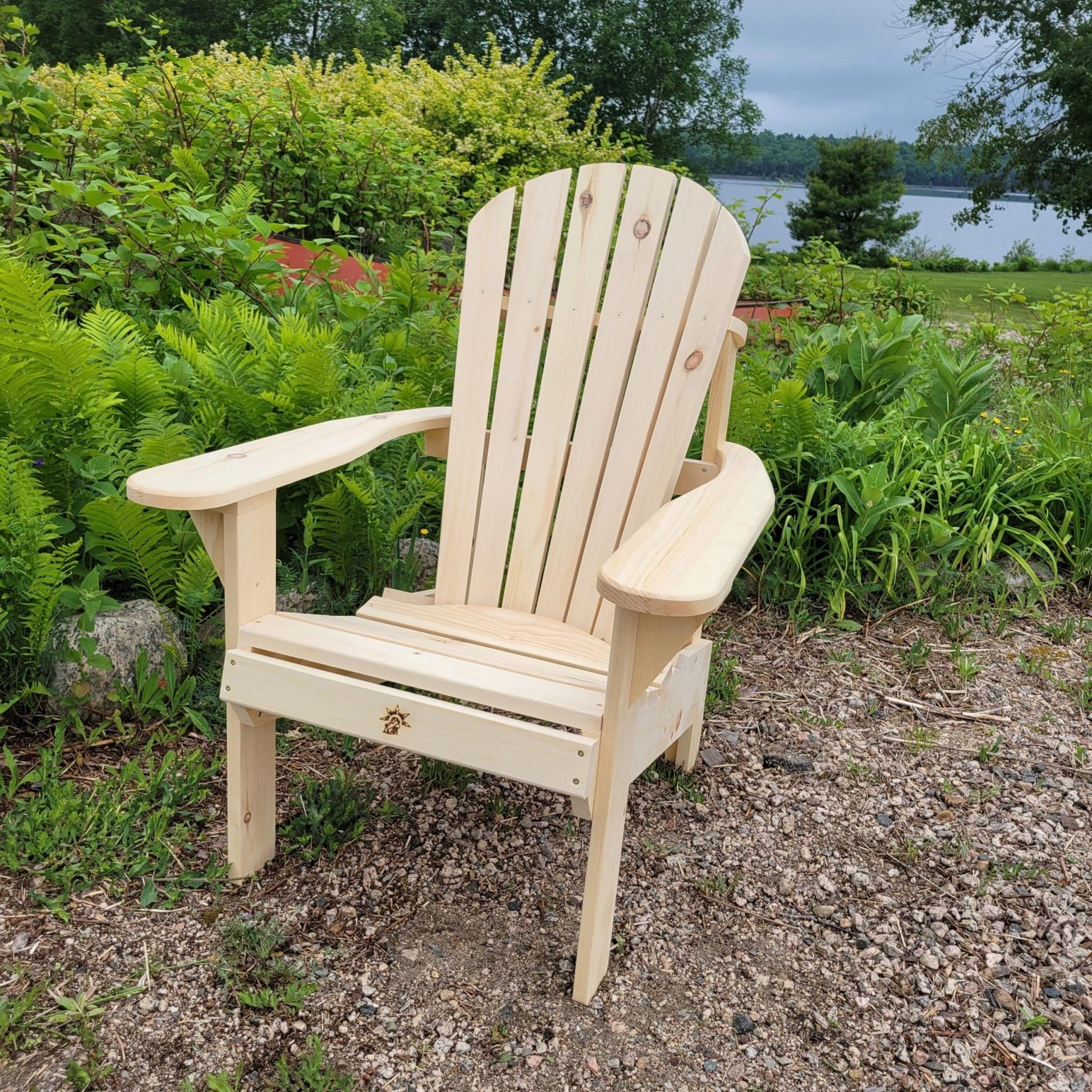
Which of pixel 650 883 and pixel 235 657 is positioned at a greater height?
pixel 235 657

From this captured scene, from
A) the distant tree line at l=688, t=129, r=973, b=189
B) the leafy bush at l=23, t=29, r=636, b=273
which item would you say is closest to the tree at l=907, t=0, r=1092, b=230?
the distant tree line at l=688, t=129, r=973, b=189

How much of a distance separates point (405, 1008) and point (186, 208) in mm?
2247

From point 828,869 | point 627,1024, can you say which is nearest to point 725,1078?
point 627,1024

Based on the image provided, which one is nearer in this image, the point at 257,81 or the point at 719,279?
the point at 719,279

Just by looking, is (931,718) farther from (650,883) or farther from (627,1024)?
(627,1024)

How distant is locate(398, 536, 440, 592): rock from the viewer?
2.60 meters

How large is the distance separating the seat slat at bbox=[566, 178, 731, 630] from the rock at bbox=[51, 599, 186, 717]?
900 millimetres

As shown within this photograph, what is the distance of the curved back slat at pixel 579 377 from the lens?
6.22 feet

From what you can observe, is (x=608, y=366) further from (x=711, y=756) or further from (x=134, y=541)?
(x=134, y=541)

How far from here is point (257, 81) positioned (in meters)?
5.02

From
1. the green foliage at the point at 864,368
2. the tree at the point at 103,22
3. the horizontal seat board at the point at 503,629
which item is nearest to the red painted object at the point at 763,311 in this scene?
the green foliage at the point at 864,368

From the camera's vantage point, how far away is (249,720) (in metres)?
1.64

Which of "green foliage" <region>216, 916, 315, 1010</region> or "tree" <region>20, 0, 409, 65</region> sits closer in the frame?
"green foliage" <region>216, 916, 315, 1010</region>

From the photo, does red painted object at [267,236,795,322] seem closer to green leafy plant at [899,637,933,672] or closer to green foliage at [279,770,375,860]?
green leafy plant at [899,637,933,672]
